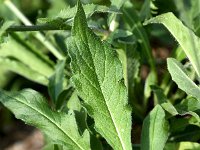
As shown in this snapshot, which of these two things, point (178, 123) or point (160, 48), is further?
point (160, 48)

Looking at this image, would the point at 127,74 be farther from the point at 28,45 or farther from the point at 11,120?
the point at 11,120

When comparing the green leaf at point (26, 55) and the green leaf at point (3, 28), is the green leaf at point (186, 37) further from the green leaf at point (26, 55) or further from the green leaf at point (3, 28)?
the green leaf at point (26, 55)

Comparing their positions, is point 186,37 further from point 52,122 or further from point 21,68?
point 21,68

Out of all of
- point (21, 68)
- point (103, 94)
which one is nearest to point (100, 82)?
point (103, 94)

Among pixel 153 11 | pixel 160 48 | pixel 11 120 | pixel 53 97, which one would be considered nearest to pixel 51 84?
pixel 53 97

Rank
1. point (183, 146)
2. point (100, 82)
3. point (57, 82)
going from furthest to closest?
point (57, 82) → point (183, 146) → point (100, 82)

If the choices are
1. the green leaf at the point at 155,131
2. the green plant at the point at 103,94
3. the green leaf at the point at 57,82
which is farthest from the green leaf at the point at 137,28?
the green leaf at the point at 155,131

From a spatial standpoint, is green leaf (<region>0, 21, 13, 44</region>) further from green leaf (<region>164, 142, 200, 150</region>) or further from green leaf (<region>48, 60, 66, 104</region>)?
green leaf (<region>164, 142, 200, 150</region>)
